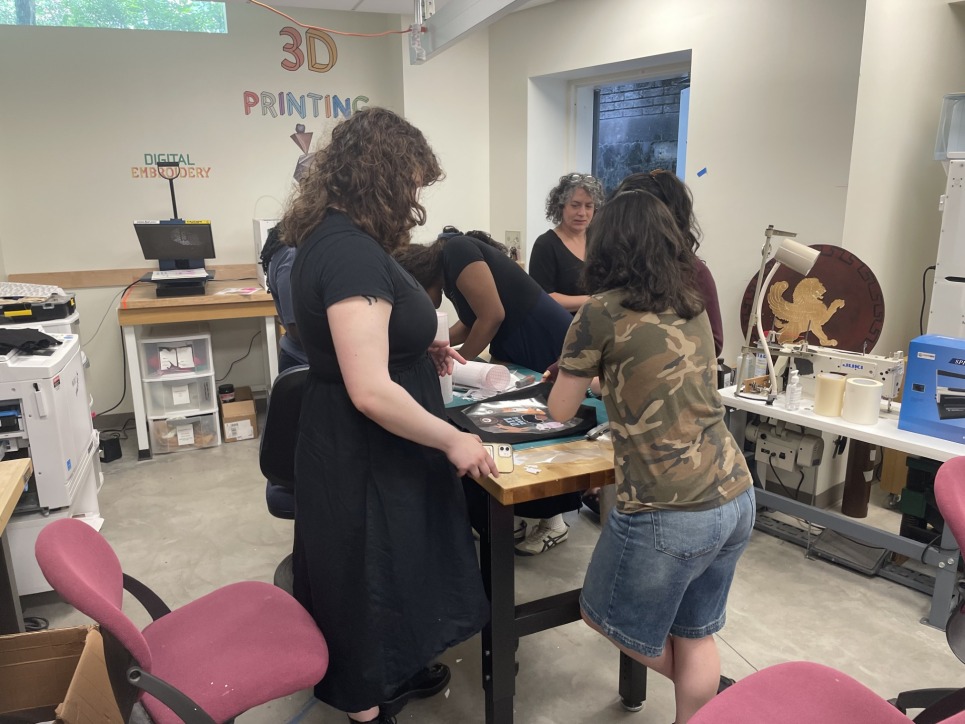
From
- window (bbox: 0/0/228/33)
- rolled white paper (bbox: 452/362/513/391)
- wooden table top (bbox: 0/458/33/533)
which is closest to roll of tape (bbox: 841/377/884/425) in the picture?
rolled white paper (bbox: 452/362/513/391)

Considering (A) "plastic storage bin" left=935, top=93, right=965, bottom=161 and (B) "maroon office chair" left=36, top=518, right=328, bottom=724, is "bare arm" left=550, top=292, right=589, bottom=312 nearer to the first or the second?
(A) "plastic storage bin" left=935, top=93, right=965, bottom=161

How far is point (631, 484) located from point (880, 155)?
94.4 inches

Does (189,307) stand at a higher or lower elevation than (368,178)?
lower

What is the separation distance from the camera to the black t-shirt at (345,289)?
4.31 ft

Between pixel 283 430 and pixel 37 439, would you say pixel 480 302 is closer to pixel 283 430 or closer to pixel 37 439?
pixel 283 430

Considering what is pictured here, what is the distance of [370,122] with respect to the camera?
1.42 meters

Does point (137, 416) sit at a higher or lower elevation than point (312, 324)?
lower

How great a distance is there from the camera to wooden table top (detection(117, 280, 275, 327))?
3.65 metres

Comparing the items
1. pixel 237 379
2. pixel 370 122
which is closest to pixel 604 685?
pixel 370 122

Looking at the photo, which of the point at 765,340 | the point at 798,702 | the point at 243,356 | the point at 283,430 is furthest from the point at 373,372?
the point at 243,356

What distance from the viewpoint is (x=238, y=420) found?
13.5 ft

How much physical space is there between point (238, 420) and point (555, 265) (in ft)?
7.04

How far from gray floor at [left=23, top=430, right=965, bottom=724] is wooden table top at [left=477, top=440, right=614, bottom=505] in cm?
80

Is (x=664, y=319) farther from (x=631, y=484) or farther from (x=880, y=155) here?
(x=880, y=155)
